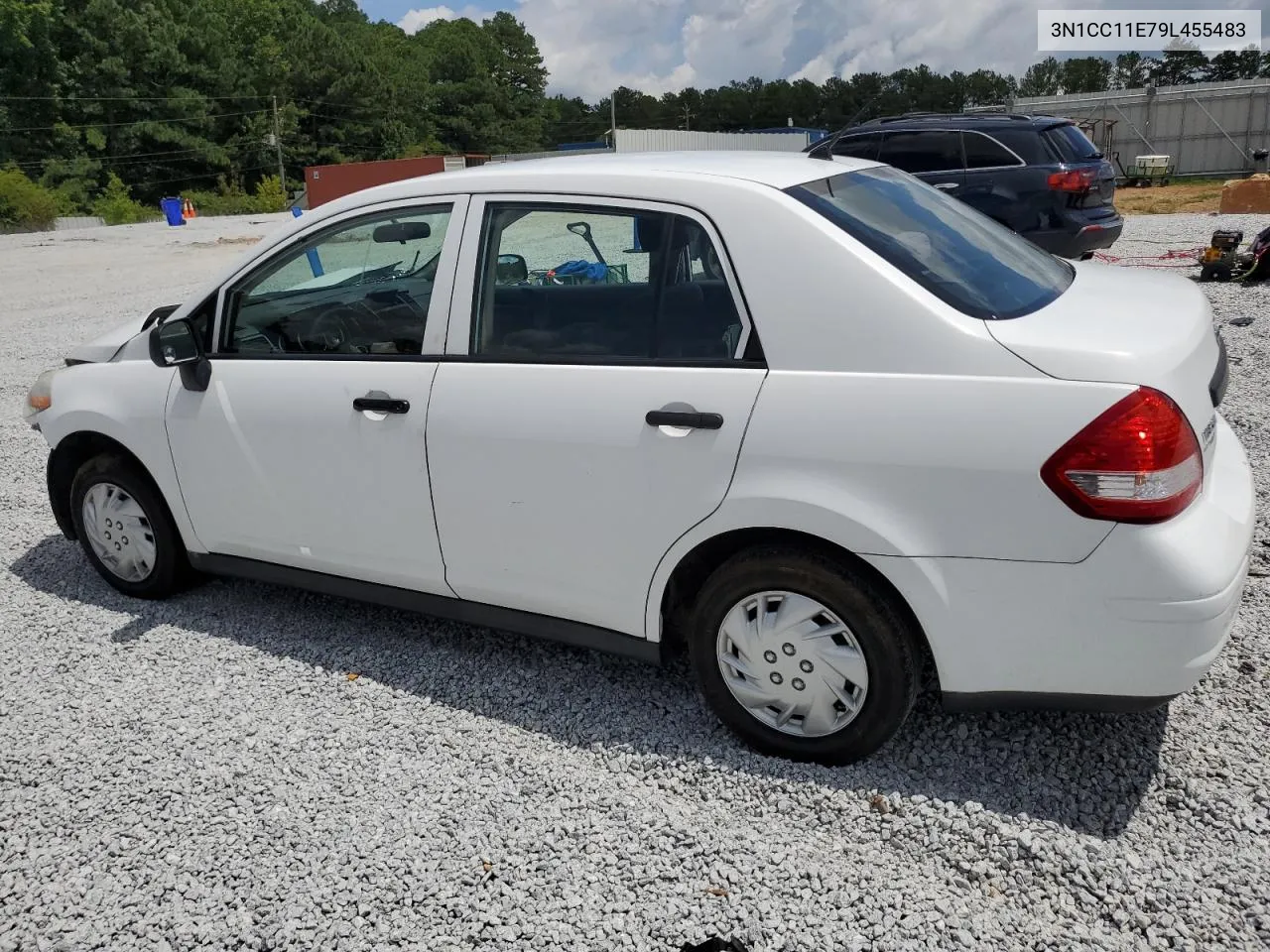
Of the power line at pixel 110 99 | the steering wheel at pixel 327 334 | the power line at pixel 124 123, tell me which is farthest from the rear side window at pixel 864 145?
the power line at pixel 110 99

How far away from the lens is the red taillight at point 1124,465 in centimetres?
238

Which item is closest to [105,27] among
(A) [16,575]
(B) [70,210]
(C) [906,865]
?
(B) [70,210]

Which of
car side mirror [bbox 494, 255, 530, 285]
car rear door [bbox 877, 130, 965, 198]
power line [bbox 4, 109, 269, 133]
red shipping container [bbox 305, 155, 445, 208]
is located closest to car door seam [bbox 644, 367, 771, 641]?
car side mirror [bbox 494, 255, 530, 285]

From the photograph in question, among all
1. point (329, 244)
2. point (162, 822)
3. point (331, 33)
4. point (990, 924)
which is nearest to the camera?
point (990, 924)

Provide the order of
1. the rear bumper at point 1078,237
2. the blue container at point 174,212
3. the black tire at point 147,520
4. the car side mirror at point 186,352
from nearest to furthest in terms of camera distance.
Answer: the car side mirror at point 186,352 < the black tire at point 147,520 < the rear bumper at point 1078,237 < the blue container at point 174,212

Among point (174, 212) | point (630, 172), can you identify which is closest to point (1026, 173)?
point (630, 172)

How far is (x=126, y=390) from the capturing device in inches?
165

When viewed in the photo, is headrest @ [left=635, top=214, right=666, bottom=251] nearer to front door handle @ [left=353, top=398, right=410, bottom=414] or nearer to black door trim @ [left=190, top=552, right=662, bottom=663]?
front door handle @ [left=353, top=398, right=410, bottom=414]

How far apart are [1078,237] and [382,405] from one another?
368 inches

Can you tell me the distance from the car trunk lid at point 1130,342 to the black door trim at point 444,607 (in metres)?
1.46

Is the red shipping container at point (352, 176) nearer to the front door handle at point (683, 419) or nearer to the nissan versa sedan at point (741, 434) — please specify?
the nissan versa sedan at point (741, 434)

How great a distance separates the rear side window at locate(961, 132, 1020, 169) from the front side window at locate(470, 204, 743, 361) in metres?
8.79

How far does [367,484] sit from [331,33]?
8639 centimetres

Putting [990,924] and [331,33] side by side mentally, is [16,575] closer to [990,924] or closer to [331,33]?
[990,924]
